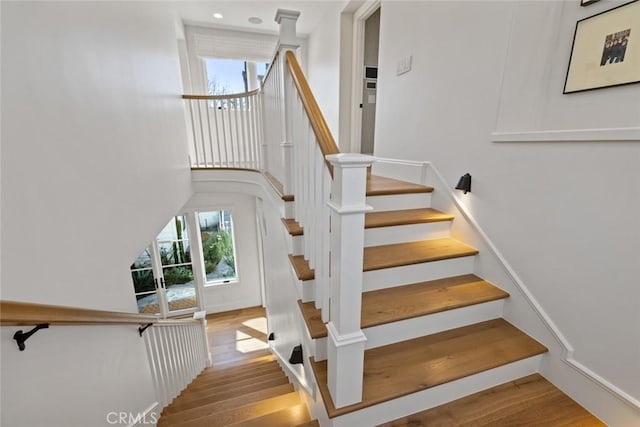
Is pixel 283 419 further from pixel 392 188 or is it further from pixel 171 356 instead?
pixel 392 188

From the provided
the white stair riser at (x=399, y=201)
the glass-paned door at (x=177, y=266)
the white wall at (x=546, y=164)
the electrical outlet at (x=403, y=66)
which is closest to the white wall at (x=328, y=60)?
the electrical outlet at (x=403, y=66)

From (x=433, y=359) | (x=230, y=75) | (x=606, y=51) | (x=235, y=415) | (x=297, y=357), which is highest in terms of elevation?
(x=230, y=75)

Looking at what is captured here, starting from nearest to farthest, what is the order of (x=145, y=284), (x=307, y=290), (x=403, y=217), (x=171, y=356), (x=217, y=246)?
(x=307, y=290)
(x=403, y=217)
(x=171, y=356)
(x=145, y=284)
(x=217, y=246)

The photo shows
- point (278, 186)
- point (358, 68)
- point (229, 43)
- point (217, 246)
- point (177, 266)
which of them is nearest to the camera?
point (278, 186)

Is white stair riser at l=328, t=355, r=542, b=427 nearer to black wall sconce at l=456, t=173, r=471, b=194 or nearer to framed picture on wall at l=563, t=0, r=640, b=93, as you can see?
black wall sconce at l=456, t=173, r=471, b=194

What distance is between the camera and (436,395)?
4.25 feet

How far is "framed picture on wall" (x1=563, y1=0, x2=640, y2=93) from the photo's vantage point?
42.1 inches

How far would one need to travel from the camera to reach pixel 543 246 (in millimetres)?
1453

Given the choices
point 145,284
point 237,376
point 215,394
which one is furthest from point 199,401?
point 145,284

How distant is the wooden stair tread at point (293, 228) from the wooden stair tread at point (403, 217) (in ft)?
1.53

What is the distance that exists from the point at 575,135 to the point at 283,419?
6.69 ft

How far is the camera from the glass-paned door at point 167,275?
14.0ft

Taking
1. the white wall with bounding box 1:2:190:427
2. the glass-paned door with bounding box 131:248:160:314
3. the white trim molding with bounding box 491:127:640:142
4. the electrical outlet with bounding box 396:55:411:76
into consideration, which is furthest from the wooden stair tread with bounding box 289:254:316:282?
the glass-paned door with bounding box 131:248:160:314

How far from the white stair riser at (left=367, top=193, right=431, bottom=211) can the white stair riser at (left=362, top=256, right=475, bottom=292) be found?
581 millimetres
